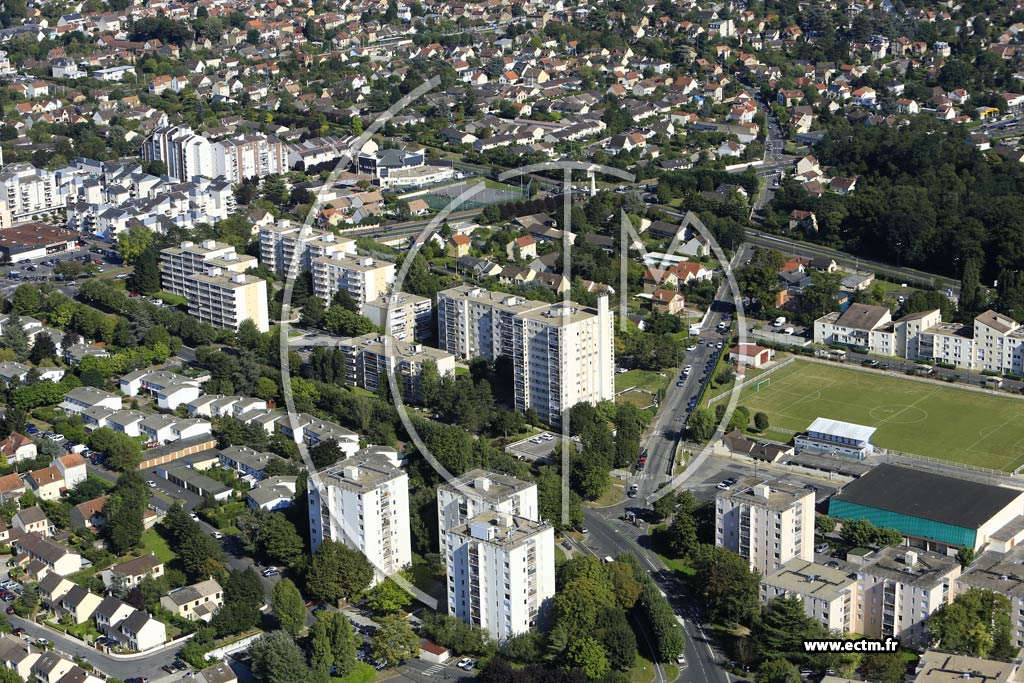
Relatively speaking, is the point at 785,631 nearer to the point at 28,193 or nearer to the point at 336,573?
the point at 336,573

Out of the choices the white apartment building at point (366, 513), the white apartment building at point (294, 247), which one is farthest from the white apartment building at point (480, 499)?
the white apartment building at point (294, 247)

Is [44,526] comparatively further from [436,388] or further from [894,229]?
[894,229]

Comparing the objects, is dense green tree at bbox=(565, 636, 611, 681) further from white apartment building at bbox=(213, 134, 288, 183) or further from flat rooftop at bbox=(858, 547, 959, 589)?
white apartment building at bbox=(213, 134, 288, 183)

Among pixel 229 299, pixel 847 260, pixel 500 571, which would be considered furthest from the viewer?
pixel 847 260

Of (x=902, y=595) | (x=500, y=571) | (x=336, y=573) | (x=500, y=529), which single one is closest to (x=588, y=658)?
(x=500, y=571)

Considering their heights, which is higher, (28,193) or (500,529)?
(500,529)

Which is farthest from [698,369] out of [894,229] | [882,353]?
[894,229]

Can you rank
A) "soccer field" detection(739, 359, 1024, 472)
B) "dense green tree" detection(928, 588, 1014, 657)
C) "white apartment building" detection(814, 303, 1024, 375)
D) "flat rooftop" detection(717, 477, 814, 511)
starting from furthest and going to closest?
"white apartment building" detection(814, 303, 1024, 375), "soccer field" detection(739, 359, 1024, 472), "flat rooftop" detection(717, 477, 814, 511), "dense green tree" detection(928, 588, 1014, 657)

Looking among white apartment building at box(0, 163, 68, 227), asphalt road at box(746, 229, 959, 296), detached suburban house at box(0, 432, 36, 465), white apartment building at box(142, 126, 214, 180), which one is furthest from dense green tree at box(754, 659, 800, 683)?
white apartment building at box(142, 126, 214, 180)
